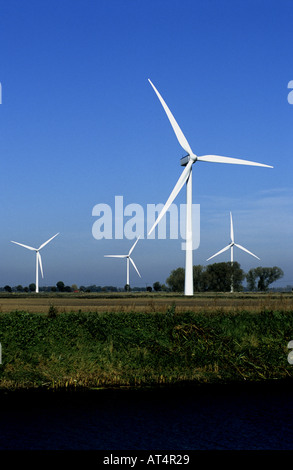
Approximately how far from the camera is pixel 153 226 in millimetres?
61719

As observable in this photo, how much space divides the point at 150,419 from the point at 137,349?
9.14m

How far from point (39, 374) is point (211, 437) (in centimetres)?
941

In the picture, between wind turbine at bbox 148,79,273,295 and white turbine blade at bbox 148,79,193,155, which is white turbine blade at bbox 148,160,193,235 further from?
white turbine blade at bbox 148,79,193,155

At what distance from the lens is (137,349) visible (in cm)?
2559

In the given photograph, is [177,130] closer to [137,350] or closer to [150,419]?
[137,350]

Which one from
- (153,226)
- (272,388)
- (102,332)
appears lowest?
(272,388)

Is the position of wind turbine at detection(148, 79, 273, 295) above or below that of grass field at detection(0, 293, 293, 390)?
above

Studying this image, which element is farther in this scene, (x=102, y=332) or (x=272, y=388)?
(x=102, y=332)

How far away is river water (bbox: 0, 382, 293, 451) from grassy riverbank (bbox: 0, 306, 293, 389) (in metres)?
1.40

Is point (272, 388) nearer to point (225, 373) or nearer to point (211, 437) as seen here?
point (225, 373)

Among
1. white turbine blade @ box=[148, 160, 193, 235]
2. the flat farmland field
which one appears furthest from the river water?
white turbine blade @ box=[148, 160, 193, 235]

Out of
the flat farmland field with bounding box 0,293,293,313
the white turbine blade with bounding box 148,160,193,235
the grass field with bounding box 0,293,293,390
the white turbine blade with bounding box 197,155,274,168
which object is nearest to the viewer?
the grass field with bounding box 0,293,293,390

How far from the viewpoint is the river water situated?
14.1 m
